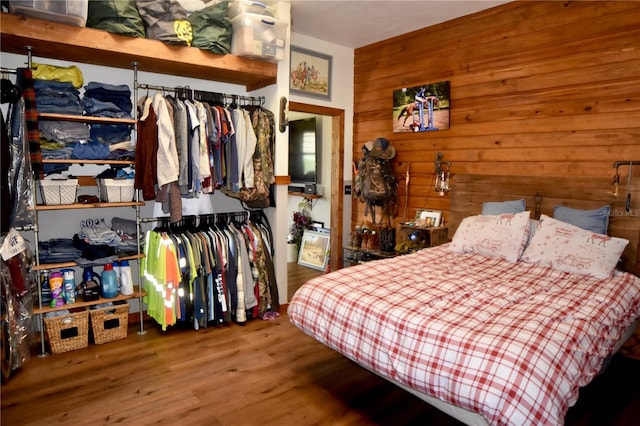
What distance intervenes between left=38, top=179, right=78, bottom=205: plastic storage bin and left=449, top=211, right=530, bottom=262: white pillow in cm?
295

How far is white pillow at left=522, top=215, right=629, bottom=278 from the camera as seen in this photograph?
108 inches

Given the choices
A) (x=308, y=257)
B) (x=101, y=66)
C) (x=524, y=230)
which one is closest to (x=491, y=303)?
(x=524, y=230)

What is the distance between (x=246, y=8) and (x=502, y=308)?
9.32ft

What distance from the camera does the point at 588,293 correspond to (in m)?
2.41

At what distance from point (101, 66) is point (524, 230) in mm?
3545

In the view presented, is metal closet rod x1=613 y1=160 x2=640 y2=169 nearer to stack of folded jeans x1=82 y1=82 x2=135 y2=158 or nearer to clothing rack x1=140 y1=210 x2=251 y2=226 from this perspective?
clothing rack x1=140 y1=210 x2=251 y2=226

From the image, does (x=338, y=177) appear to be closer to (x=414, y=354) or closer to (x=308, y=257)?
(x=308, y=257)

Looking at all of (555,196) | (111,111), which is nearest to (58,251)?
(111,111)

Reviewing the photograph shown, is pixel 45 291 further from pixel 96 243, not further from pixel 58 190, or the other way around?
pixel 58 190

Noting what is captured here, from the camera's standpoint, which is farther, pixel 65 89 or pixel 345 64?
pixel 345 64

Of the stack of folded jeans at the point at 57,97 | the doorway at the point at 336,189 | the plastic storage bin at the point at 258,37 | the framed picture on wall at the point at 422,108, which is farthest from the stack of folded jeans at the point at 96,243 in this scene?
the framed picture on wall at the point at 422,108

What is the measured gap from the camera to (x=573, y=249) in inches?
112

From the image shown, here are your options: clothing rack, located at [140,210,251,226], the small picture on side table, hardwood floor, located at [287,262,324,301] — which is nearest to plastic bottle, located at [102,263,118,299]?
clothing rack, located at [140,210,251,226]

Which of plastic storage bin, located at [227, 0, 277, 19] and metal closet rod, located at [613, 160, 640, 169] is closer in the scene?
metal closet rod, located at [613, 160, 640, 169]
